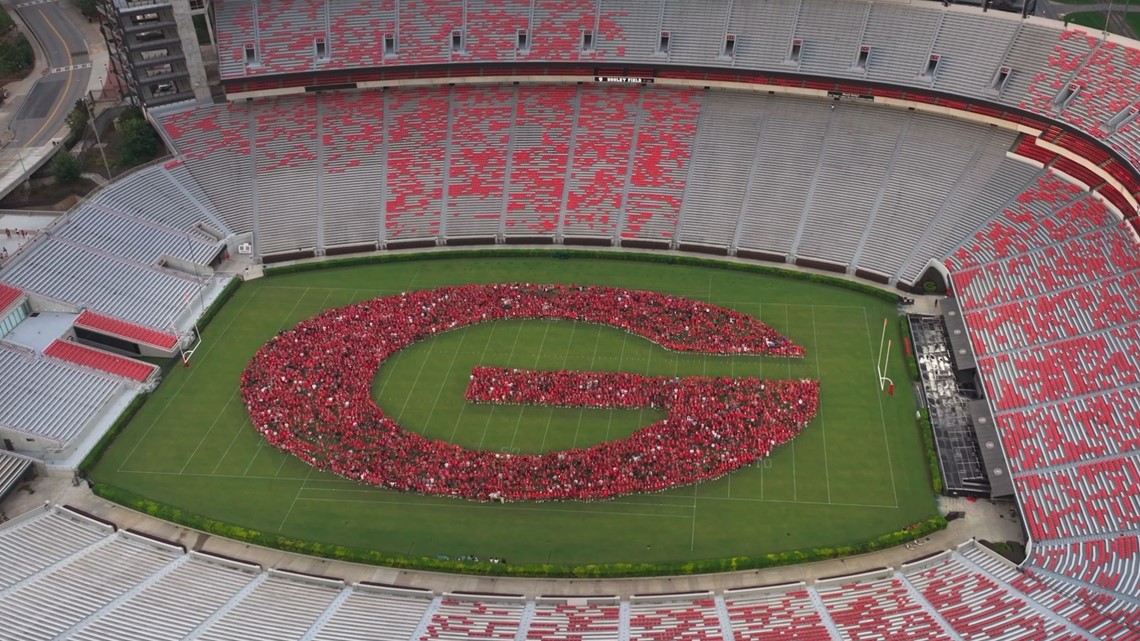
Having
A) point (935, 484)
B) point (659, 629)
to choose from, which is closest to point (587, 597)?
point (659, 629)

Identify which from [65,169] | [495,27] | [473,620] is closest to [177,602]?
[473,620]

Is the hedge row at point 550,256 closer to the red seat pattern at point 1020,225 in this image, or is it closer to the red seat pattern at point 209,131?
A: the red seat pattern at point 1020,225

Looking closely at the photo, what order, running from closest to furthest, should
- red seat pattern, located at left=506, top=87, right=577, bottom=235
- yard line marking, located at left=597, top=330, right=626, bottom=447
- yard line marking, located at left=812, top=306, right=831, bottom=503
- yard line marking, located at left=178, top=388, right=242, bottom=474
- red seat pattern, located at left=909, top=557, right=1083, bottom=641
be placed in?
1. red seat pattern, located at left=909, top=557, right=1083, bottom=641
2. yard line marking, located at left=812, top=306, right=831, bottom=503
3. yard line marking, located at left=178, top=388, right=242, bottom=474
4. yard line marking, located at left=597, top=330, right=626, bottom=447
5. red seat pattern, located at left=506, top=87, right=577, bottom=235

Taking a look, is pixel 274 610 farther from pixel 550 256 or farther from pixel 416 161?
pixel 416 161

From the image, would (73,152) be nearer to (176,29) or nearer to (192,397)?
(176,29)

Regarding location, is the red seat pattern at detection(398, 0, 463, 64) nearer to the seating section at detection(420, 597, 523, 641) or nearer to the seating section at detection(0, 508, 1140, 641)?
the seating section at detection(0, 508, 1140, 641)

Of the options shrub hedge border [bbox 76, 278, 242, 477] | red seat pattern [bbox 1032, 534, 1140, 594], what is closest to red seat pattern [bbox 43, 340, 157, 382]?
shrub hedge border [bbox 76, 278, 242, 477]

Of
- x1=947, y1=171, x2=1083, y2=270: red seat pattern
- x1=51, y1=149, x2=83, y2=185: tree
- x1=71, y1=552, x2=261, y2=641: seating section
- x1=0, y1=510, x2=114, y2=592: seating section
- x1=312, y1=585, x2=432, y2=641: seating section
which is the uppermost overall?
x1=51, y1=149, x2=83, y2=185: tree

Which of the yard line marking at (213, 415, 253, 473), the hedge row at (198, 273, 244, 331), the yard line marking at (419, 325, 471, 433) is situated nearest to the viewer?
the yard line marking at (213, 415, 253, 473)
